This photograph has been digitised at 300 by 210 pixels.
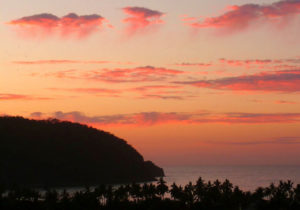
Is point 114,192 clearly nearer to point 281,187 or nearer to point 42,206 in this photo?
point 42,206

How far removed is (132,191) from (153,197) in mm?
7952

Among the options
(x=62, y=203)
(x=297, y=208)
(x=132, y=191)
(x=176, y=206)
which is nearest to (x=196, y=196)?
(x=176, y=206)

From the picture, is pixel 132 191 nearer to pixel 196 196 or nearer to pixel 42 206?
pixel 196 196

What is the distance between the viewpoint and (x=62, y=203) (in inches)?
5950

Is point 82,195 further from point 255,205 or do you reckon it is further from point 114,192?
point 255,205

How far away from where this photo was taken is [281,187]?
573ft

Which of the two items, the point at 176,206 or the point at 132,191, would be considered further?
the point at 132,191

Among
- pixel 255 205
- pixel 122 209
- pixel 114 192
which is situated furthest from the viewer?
pixel 114 192

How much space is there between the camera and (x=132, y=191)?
176625 mm

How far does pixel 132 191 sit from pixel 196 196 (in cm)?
2295

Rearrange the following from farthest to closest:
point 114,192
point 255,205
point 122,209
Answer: point 114,192 → point 122,209 → point 255,205

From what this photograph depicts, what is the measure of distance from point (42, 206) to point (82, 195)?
13.3 m

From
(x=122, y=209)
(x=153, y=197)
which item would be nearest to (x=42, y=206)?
(x=122, y=209)

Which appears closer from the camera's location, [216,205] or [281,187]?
[216,205]
